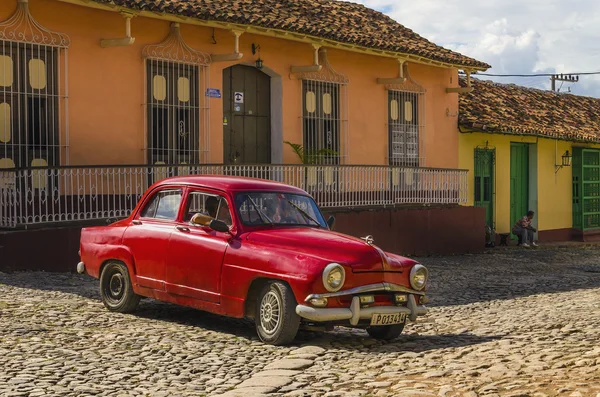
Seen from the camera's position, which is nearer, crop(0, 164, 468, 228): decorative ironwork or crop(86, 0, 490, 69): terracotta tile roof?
crop(0, 164, 468, 228): decorative ironwork

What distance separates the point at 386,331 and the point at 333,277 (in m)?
1.10

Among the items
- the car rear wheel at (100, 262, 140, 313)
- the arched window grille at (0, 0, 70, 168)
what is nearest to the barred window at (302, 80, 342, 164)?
the arched window grille at (0, 0, 70, 168)

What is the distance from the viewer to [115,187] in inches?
618

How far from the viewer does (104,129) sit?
1633 cm

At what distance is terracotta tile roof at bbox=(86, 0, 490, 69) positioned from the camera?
1667 centimetres

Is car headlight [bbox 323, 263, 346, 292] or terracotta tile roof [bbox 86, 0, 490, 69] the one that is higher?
terracotta tile roof [bbox 86, 0, 490, 69]

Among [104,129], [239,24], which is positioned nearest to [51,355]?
[104,129]

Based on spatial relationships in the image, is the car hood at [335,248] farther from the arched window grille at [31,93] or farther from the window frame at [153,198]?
the arched window grille at [31,93]

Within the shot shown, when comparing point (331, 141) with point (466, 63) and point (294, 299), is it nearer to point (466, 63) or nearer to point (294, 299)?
point (466, 63)

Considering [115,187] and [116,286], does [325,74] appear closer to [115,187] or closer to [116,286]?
[115,187]

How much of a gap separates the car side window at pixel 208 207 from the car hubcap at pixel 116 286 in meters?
1.21

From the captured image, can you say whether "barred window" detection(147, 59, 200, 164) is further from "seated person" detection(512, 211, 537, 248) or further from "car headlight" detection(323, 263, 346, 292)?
"seated person" detection(512, 211, 537, 248)

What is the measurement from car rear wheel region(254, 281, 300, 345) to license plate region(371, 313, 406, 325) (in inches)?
27.7

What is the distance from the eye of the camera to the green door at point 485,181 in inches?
1000
